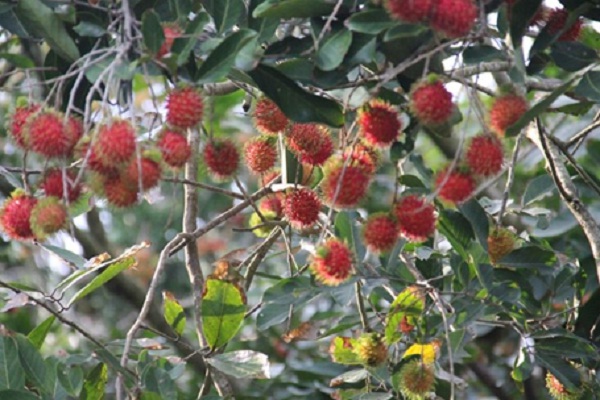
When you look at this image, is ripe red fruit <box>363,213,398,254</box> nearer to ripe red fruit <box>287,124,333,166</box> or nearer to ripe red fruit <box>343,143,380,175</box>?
ripe red fruit <box>343,143,380,175</box>

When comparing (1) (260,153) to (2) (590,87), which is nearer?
(2) (590,87)

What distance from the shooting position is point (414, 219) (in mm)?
1660

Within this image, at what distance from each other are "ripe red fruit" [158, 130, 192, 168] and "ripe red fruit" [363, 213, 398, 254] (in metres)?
0.32

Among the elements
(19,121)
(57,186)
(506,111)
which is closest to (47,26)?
(19,121)

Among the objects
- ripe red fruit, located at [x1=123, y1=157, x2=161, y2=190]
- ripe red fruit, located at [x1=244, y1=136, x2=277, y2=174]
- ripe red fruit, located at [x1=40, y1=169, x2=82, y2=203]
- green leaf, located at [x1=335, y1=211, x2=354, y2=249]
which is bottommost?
green leaf, located at [x1=335, y1=211, x2=354, y2=249]

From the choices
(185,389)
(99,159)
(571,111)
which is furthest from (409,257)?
(185,389)

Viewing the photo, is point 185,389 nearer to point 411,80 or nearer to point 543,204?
point 543,204

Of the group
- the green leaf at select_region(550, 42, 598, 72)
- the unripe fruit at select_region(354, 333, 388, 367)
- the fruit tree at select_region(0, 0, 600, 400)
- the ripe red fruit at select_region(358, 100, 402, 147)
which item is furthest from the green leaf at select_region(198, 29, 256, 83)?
the unripe fruit at select_region(354, 333, 388, 367)

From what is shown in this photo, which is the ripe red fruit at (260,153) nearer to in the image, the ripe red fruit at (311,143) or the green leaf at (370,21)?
the ripe red fruit at (311,143)

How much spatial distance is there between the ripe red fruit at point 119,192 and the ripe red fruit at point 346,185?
319 millimetres

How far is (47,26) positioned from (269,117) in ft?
1.31

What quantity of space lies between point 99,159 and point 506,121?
58 centimetres

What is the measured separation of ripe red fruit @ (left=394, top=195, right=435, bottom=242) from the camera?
166cm

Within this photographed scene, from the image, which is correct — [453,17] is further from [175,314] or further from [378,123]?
[175,314]
